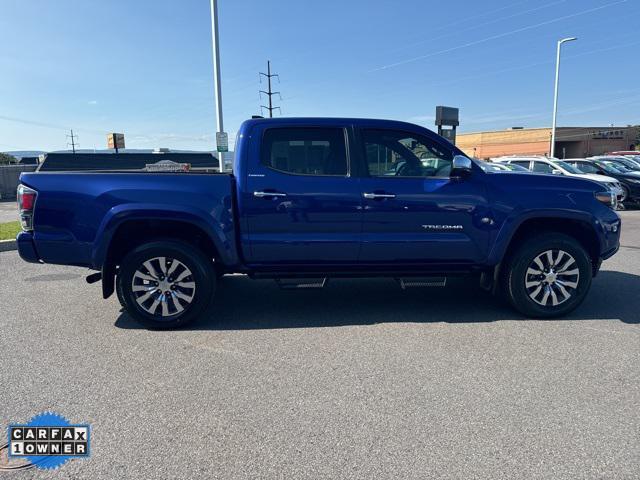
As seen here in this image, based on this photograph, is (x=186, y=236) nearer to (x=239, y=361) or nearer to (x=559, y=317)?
(x=239, y=361)

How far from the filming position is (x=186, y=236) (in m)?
4.38

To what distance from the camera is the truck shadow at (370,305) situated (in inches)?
177

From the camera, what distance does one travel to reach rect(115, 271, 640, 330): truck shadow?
4.51 meters

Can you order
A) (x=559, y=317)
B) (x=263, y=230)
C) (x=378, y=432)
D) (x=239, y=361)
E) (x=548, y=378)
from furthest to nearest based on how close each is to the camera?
(x=559, y=317) → (x=263, y=230) → (x=239, y=361) → (x=548, y=378) → (x=378, y=432)

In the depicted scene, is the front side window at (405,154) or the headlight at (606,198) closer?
→ the front side window at (405,154)

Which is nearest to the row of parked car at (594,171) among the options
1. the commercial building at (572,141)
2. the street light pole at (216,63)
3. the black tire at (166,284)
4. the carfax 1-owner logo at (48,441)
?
the street light pole at (216,63)

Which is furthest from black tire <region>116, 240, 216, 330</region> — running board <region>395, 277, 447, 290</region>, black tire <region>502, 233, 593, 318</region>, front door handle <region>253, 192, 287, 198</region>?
black tire <region>502, 233, 593, 318</region>

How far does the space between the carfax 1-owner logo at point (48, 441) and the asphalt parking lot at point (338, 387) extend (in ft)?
0.24

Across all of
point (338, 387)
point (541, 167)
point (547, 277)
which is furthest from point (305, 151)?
point (541, 167)

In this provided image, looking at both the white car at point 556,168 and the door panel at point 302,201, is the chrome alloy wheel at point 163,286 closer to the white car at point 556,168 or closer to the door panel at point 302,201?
the door panel at point 302,201

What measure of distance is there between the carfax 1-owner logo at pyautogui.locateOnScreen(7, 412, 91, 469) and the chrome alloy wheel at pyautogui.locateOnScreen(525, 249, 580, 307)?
4182 millimetres

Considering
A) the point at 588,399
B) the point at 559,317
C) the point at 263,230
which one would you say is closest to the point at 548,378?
the point at 588,399

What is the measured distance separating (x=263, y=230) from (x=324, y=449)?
2.25 m

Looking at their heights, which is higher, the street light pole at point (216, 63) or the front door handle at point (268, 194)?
the street light pole at point (216, 63)
